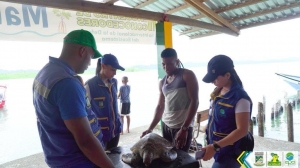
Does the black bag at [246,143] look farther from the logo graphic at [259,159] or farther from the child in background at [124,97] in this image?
the child in background at [124,97]

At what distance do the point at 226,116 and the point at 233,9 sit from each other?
4.33 m

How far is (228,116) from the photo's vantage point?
1.58 meters

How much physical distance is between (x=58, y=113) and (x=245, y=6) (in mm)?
4984

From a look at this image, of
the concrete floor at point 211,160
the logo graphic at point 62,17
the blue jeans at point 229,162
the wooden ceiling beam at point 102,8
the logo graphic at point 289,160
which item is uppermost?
the wooden ceiling beam at point 102,8

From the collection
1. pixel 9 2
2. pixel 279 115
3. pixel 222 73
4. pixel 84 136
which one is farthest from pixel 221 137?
pixel 279 115

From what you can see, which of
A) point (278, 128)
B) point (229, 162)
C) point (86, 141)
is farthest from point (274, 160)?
point (278, 128)

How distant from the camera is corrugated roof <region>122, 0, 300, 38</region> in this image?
4.81 metres

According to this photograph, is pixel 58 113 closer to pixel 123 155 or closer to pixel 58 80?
pixel 58 80

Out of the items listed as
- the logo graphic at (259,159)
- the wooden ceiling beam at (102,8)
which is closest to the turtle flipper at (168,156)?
the logo graphic at (259,159)

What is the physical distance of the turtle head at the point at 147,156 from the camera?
1.61 metres

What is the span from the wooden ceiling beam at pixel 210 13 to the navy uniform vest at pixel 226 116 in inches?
138

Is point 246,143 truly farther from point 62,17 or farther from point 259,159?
point 62,17

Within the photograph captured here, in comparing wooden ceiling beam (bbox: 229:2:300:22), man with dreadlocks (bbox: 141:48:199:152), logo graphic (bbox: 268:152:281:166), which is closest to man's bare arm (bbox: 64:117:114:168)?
man with dreadlocks (bbox: 141:48:199:152)

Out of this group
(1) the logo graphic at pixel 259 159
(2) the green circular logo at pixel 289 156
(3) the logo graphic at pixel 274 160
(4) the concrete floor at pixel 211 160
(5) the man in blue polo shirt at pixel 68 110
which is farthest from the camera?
(4) the concrete floor at pixel 211 160
